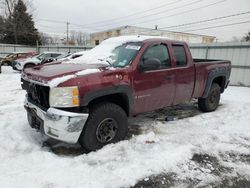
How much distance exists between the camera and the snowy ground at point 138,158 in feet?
10.7

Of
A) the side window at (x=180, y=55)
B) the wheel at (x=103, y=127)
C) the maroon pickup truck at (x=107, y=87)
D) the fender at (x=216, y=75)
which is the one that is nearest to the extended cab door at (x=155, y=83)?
the maroon pickup truck at (x=107, y=87)

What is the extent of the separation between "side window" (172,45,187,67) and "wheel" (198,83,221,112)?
149cm

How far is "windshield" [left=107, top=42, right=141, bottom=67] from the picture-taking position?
15.0 feet

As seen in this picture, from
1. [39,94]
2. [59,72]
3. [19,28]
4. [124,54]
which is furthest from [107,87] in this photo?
[19,28]

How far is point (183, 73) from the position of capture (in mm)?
5531

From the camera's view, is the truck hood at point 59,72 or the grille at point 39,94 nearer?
the truck hood at point 59,72

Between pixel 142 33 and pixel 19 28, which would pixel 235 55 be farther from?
pixel 19 28

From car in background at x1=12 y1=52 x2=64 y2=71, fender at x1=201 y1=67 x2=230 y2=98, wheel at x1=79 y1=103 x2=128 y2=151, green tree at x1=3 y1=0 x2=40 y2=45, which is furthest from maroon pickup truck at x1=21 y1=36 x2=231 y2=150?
green tree at x1=3 y1=0 x2=40 y2=45

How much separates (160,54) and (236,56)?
9.16 meters

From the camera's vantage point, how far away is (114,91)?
13.6 feet

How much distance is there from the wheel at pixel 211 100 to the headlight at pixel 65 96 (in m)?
4.01

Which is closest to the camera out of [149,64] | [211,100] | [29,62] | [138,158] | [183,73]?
[138,158]

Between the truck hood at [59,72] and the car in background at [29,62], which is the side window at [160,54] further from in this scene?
the car in background at [29,62]

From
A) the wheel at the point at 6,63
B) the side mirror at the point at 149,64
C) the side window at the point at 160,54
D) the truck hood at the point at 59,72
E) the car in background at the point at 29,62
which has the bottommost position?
the wheel at the point at 6,63
